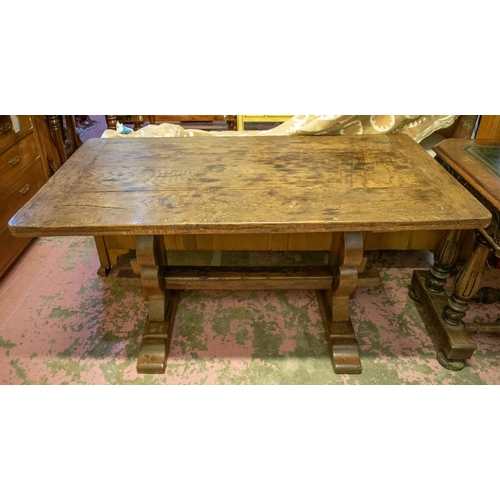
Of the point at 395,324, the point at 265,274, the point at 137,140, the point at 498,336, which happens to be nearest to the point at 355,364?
the point at 395,324

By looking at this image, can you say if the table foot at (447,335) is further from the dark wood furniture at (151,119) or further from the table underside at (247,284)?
the dark wood furniture at (151,119)

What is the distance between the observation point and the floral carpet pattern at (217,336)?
62.2 inches

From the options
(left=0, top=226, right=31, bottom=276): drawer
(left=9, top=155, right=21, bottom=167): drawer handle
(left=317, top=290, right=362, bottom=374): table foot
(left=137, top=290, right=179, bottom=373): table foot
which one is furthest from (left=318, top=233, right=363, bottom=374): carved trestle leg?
(left=9, top=155, right=21, bottom=167): drawer handle

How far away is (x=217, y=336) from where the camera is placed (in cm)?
176

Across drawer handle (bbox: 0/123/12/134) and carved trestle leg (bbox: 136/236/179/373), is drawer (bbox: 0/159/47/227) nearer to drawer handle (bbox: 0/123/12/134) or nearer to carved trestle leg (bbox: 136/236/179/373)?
drawer handle (bbox: 0/123/12/134)

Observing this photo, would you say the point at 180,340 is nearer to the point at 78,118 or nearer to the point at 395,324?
the point at 395,324

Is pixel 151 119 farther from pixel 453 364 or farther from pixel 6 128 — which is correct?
pixel 453 364

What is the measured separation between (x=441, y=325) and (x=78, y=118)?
445 cm

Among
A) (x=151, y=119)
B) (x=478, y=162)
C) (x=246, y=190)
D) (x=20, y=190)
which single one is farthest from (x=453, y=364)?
(x=151, y=119)

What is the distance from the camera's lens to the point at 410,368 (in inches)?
63.3

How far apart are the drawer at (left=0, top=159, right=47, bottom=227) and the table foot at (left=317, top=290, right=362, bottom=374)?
1.79 m

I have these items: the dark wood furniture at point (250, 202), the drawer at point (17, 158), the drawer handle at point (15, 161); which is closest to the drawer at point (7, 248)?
the drawer at point (17, 158)

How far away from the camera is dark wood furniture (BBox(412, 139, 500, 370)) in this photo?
139 centimetres

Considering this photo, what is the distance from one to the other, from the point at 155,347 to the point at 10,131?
5.05ft
